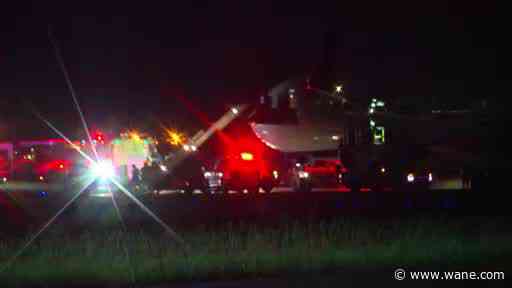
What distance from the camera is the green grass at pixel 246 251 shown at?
13297 millimetres

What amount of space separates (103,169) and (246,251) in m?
27.9

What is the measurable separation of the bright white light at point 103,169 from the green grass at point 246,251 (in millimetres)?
22708

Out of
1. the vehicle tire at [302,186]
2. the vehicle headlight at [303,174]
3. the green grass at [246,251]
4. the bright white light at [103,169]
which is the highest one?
the bright white light at [103,169]

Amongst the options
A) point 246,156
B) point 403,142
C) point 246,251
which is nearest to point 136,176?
point 246,156

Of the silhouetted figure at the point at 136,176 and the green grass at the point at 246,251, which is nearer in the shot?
the green grass at the point at 246,251

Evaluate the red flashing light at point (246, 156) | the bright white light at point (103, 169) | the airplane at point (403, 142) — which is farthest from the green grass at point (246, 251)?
the bright white light at point (103, 169)

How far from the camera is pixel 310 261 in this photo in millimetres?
14195

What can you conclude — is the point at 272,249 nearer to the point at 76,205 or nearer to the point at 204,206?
the point at 204,206

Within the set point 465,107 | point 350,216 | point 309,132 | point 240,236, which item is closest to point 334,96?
point 309,132

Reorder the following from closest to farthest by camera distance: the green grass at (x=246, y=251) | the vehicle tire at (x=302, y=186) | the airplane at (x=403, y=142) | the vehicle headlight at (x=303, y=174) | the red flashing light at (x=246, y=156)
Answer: the green grass at (x=246, y=251) → the red flashing light at (x=246, y=156) → the airplane at (x=403, y=142) → the vehicle tire at (x=302, y=186) → the vehicle headlight at (x=303, y=174)

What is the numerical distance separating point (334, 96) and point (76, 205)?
3518 cm

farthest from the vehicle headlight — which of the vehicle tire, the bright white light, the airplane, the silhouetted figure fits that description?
the bright white light

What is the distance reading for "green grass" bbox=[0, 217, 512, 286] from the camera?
13.3m

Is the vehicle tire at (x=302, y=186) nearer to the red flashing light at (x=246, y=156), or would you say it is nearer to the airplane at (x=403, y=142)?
the airplane at (x=403, y=142)
